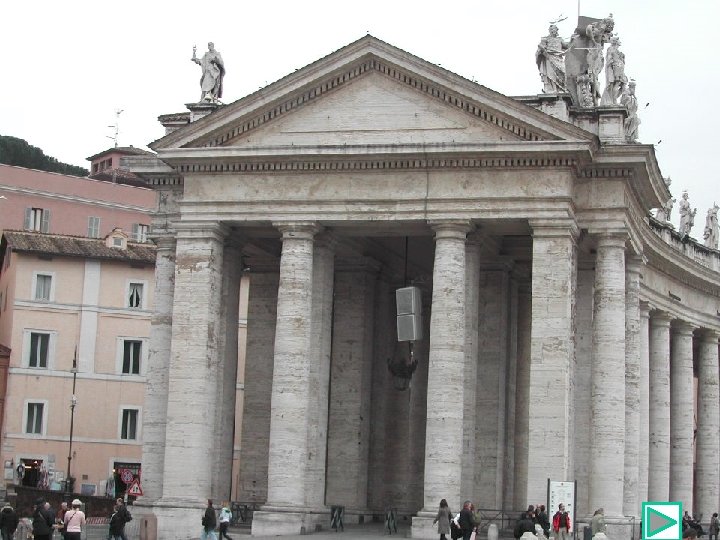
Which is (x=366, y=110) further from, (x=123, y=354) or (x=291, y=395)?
(x=123, y=354)

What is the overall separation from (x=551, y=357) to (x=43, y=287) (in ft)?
118

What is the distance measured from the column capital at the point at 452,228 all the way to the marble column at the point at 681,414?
61.9 feet

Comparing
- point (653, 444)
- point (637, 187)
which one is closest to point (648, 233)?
point (637, 187)

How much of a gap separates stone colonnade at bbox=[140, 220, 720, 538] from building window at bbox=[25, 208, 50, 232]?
31.6 metres

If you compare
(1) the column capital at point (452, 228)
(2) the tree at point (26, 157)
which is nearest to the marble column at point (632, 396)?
(1) the column capital at point (452, 228)

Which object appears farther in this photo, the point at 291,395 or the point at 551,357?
the point at 291,395

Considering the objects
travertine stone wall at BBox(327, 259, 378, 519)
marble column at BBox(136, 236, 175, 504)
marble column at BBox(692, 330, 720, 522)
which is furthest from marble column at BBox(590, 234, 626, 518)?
marble column at BBox(692, 330, 720, 522)

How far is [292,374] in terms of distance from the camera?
43688mm

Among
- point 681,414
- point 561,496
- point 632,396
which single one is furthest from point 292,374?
point 681,414

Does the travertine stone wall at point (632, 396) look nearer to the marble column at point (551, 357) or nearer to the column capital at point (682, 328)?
the marble column at point (551, 357)

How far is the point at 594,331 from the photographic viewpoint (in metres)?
43.4

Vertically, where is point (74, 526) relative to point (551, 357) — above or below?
below

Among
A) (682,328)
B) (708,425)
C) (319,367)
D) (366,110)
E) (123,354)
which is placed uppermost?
(366,110)

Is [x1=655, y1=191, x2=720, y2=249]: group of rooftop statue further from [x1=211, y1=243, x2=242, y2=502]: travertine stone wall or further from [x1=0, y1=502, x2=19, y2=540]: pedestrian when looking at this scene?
[x1=0, y1=502, x2=19, y2=540]: pedestrian
